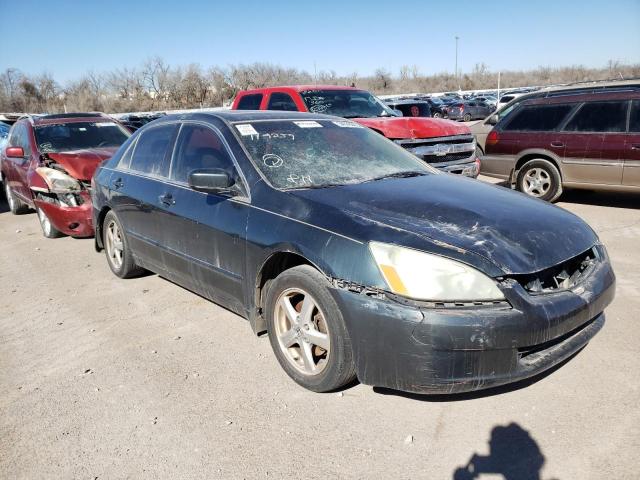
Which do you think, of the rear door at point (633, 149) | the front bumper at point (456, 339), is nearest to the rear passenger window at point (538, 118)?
the rear door at point (633, 149)

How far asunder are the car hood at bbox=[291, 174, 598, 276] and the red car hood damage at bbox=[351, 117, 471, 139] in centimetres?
438

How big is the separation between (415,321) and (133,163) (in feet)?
11.2

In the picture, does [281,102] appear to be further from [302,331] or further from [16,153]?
[302,331]

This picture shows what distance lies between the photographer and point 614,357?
3268 mm

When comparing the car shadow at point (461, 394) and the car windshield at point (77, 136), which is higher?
the car windshield at point (77, 136)

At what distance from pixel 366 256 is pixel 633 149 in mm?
6062

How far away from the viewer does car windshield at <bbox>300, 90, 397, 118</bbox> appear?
837cm

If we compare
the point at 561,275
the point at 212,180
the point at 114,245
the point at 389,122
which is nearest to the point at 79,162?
the point at 114,245

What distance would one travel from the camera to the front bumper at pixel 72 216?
21.3 feet

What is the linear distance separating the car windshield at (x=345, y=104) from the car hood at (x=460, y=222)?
5177 millimetres

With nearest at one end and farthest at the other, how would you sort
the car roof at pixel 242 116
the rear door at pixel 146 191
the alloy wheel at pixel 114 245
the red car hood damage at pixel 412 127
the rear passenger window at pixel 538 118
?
the car roof at pixel 242 116
the rear door at pixel 146 191
the alloy wheel at pixel 114 245
the red car hood damage at pixel 412 127
the rear passenger window at pixel 538 118

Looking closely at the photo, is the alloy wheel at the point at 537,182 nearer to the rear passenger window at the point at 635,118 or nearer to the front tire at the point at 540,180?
the front tire at the point at 540,180

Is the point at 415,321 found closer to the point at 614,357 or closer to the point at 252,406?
the point at 252,406

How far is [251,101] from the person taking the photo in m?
9.16
